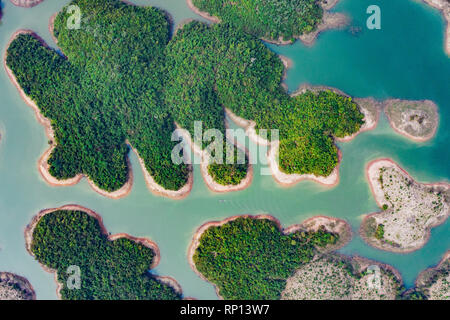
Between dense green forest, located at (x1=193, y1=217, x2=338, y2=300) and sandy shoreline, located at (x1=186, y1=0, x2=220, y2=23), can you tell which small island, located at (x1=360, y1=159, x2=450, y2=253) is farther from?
sandy shoreline, located at (x1=186, y1=0, x2=220, y2=23)

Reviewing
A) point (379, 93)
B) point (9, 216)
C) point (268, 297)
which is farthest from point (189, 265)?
point (379, 93)

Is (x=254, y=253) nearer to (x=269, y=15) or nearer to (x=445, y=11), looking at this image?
(x=269, y=15)

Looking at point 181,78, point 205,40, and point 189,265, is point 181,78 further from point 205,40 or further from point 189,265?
point 189,265

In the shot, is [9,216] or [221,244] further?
[9,216]

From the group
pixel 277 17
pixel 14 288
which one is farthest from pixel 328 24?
pixel 14 288

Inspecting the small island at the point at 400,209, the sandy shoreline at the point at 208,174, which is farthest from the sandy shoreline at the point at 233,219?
the small island at the point at 400,209

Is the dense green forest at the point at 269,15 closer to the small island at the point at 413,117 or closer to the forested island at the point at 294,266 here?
the small island at the point at 413,117
